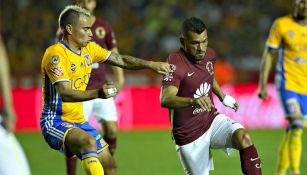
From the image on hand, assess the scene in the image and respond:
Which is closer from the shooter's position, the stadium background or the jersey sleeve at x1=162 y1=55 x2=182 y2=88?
the jersey sleeve at x1=162 y1=55 x2=182 y2=88

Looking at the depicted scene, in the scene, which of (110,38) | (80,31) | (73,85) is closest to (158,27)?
(110,38)

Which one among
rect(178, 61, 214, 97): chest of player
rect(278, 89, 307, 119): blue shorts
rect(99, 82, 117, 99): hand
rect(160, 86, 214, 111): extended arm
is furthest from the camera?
rect(278, 89, 307, 119): blue shorts

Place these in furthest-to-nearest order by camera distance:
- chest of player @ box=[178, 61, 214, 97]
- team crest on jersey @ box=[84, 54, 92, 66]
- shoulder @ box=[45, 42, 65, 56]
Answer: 1. chest of player @ box=[178, 61, 214, 97]
2. team crest on jersey @ box=[84, 54, 92, 66]
3. shoulder @ box=[45, 42, 65, 56]

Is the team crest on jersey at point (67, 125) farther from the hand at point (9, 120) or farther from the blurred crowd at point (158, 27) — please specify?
the blurred crowd at point (158, 27)

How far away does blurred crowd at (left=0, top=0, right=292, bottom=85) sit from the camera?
1700cm

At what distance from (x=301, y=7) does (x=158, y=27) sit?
9889 millimetres

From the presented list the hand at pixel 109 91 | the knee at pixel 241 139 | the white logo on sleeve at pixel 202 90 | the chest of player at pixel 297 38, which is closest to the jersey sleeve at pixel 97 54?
the white logo on sleeve at pixel 202 90

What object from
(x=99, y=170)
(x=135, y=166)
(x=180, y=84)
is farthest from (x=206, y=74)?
(x=135, y=166)

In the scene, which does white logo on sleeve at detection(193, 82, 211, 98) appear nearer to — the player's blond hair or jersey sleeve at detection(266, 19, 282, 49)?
the player's blond hair

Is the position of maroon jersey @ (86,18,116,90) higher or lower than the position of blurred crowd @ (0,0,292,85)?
higher

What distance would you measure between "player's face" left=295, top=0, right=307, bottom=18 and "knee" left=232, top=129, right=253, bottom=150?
2.52m

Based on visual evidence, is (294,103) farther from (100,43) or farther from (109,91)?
(109,91)

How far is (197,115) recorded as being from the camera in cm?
674

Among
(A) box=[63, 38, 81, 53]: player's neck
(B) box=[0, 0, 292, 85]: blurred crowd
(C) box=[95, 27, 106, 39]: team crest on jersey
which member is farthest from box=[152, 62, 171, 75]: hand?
(B) box=[0, 0, 292, 85]: blurred crowd
